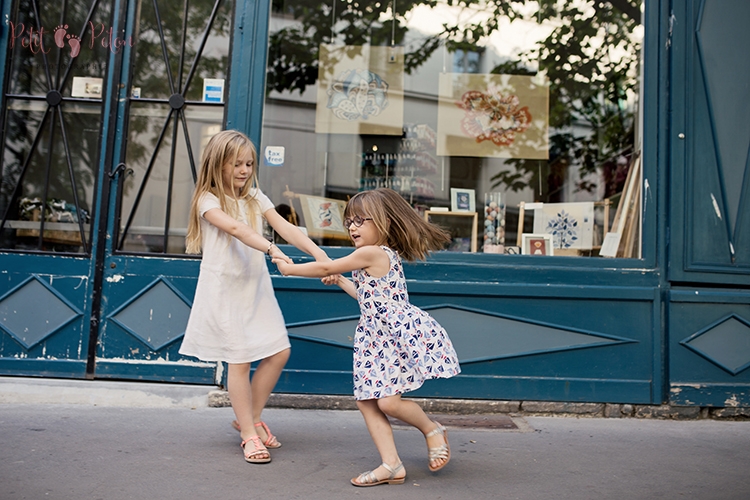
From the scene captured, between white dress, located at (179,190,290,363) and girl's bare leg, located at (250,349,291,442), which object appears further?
girl's bare leg, located at (250,349,291,442)

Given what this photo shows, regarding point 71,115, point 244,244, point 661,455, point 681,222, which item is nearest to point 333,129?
point 71,115

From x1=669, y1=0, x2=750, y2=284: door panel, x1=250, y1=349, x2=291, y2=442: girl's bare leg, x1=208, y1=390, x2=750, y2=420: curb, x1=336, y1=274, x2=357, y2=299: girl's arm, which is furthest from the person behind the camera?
x1=669, y1=0, x2=750, y2=284: door panel

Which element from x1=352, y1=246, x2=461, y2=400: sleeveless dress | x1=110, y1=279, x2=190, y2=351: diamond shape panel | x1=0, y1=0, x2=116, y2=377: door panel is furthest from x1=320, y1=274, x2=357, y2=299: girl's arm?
x1=0, y1=0, x2=116, y2=377: door panel

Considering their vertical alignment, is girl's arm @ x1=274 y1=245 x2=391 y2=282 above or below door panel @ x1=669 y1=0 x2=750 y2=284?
below

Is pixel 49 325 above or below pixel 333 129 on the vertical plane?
below

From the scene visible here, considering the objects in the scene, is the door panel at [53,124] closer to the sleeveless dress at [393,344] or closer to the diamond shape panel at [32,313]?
the diamond shape panel at [32,313]

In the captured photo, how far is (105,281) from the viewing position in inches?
182

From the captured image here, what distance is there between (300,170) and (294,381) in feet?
5.37

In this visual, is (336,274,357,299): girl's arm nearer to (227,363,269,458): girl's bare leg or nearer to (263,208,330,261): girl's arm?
(263,208,330,261): girl's arm

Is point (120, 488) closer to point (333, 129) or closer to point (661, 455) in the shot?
point (661, 455)

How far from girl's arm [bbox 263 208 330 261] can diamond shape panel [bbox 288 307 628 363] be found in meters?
1.09

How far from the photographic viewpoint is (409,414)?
3.02 metres

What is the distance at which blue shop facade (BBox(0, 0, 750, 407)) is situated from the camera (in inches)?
178

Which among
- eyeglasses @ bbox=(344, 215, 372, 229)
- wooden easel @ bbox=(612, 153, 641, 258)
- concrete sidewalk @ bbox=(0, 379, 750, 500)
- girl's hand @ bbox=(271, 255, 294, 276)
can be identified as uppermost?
wooden easel @ bbox=(612, 153, 641, 258)
